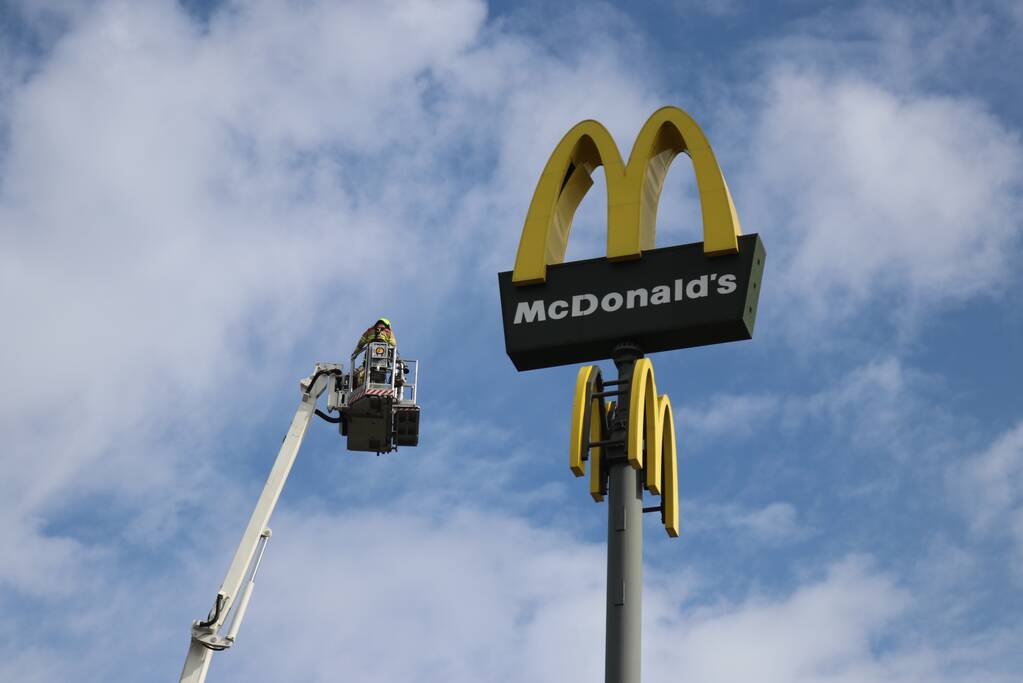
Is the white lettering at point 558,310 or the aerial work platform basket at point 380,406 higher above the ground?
the aerial work platform basket at point 380,406

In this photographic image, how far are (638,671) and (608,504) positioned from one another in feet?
9.45

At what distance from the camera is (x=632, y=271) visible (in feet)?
94.5

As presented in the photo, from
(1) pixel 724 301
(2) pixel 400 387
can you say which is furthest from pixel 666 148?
(2) pixel 400 387

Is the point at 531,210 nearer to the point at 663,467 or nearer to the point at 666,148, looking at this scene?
the point at 666,148

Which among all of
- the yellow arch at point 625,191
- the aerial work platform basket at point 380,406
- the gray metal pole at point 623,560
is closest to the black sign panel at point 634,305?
the yellow arch at point 625,191

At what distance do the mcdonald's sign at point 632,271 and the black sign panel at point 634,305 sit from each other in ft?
0.06

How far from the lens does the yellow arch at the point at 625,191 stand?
93.6 feet

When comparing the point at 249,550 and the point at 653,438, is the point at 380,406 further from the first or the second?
the point at 653,438

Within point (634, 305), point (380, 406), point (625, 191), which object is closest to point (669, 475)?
point (634, 305)

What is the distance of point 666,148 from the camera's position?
98.2 feet

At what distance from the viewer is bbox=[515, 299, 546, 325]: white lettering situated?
95.5ft

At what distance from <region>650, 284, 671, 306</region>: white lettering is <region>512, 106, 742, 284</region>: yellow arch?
2.40 ft

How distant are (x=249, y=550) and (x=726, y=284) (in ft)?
59.8

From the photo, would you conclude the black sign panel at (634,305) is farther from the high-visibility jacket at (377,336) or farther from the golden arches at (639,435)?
the high-visibility jacket at (377,336)
